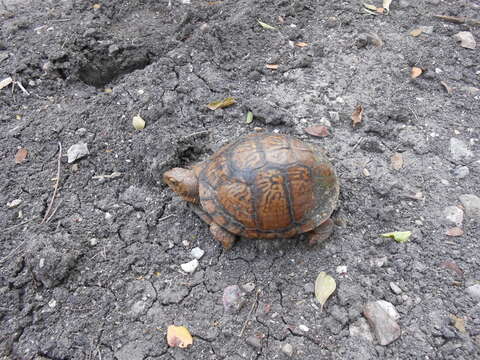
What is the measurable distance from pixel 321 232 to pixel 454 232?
1006 mm

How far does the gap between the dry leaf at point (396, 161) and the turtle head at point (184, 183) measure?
5.50 feet

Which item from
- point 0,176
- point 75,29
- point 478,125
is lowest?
point 478,125

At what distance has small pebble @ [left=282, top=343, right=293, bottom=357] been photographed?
2264mm

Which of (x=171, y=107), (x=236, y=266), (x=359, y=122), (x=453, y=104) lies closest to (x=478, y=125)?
(x=453, y=104)

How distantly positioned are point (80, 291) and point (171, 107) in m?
1.75

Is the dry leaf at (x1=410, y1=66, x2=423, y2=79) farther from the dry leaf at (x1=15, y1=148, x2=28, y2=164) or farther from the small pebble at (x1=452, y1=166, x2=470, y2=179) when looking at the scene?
the dry leaf at (x1=15, y1=148, x2=28, y2=164)

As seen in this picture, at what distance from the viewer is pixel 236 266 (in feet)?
8.71

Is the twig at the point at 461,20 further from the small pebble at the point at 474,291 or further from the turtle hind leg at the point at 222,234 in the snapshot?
the turtle hind leg at the point at 222,234

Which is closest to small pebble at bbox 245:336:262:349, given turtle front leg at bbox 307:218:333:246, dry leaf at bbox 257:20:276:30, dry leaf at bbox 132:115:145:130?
turtle front leg at bbox 307:218:333:246

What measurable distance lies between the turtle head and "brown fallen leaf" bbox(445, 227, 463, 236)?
186 centimetres

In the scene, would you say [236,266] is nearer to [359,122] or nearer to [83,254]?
[83,254]

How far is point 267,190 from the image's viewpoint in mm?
2428

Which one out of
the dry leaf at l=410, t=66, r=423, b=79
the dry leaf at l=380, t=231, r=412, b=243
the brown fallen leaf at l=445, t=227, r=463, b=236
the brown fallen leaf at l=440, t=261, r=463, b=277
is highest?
the dry leaf at l=410, t=66, r=423, b=79

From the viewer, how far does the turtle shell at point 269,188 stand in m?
2.44
